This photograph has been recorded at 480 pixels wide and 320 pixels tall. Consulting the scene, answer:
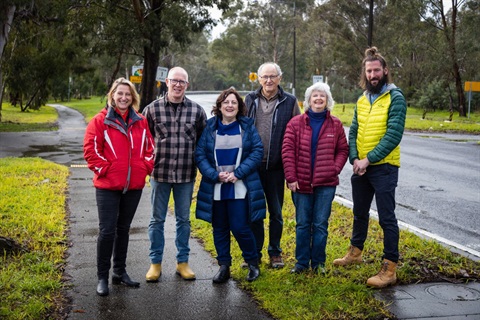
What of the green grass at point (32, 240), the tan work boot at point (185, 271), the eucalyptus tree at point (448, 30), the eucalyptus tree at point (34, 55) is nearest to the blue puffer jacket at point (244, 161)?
the tan work boot at point (185, 271)

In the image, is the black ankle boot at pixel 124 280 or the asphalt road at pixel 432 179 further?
the asphalt road at pixel 432 179

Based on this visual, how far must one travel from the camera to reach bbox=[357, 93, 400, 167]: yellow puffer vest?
514 cm

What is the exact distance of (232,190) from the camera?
5.18 meters

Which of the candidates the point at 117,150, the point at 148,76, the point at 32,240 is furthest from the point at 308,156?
the point at 148,76

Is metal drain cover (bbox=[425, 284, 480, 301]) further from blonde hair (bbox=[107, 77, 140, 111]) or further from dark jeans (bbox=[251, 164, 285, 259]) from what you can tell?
blonde hair (bbox=[107, 77, 140, 111])

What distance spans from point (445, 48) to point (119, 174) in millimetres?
39073

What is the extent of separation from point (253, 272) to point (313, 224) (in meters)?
0.75

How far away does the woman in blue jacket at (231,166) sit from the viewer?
17.0 ft

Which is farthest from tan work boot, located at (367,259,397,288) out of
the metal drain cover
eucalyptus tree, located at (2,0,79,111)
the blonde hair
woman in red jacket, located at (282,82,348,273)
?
eucalyptus tree, located at (2,0,79,111)

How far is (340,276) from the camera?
Answer: 529 cm

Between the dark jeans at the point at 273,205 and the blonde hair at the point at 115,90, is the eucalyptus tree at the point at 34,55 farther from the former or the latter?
the dark jeans at the point at 273,205

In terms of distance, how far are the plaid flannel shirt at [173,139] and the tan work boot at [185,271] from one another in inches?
32.7

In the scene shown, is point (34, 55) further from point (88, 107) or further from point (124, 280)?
point (124, 280)

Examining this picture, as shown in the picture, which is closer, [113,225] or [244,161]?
[113,225]
